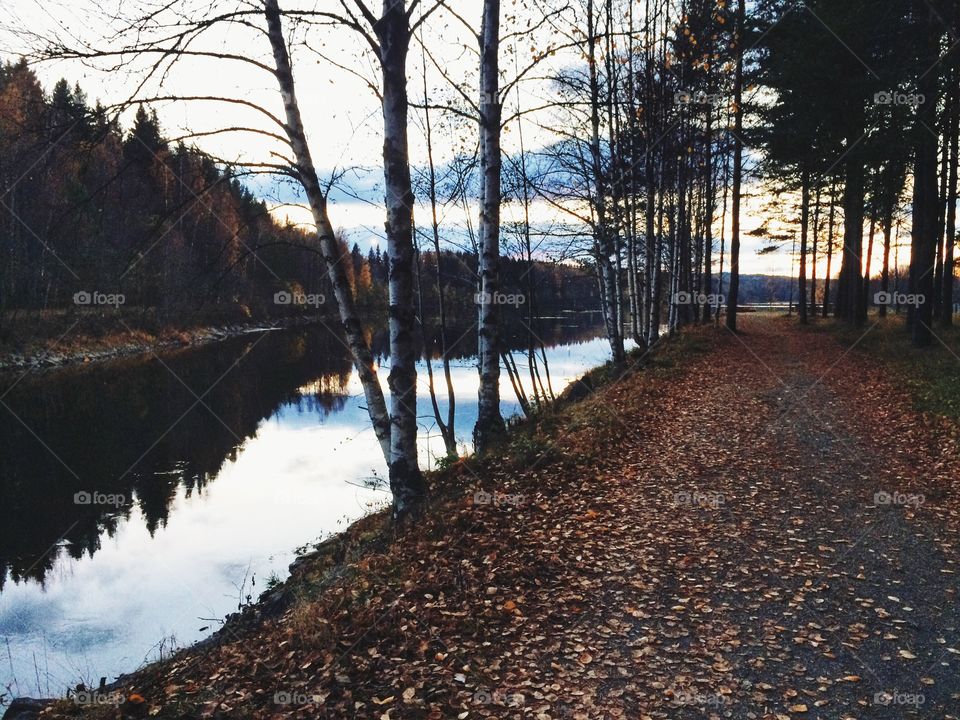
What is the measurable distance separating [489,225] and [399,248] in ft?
11.0

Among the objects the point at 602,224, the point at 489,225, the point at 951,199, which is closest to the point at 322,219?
the point at 489,225

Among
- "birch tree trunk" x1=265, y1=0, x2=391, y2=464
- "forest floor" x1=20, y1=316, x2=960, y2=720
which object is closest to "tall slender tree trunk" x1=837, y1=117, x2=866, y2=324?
"forest floor" x1=20, y1=316, x2=960, y2=720

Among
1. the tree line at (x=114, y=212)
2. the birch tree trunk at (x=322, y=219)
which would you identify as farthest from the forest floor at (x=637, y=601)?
the tree line at (x=114, y=212)

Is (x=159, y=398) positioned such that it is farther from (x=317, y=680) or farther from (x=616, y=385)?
(x=317, y=680)

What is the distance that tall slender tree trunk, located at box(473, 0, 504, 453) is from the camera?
32.5ft

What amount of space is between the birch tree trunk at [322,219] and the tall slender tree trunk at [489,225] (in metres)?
2.37

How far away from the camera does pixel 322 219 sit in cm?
884

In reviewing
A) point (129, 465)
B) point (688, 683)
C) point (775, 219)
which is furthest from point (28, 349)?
point (775, 219)

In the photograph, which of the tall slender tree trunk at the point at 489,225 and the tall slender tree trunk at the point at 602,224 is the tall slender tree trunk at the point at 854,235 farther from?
the tall slender tree trunk at the point at 489,225

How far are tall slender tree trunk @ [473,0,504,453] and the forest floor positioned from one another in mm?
1434

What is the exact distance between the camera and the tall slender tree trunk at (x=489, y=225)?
991 cm

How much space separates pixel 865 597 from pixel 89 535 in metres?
14.2

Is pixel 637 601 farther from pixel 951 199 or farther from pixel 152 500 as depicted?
pixel 951 199

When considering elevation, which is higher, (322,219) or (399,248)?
(322,219)
